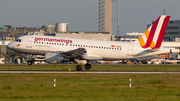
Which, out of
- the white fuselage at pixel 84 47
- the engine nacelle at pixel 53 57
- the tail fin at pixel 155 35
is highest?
the tail fin at pixel 155 35

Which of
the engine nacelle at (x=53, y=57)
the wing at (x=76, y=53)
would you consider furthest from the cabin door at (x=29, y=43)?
the wing at (x=76, y=53)

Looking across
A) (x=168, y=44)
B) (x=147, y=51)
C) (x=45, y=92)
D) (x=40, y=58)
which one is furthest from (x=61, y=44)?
(x=168, y=44)

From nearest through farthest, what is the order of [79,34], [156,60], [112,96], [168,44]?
[112,96]
[156,60]
[168,44]
[79,34]

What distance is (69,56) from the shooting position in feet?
162

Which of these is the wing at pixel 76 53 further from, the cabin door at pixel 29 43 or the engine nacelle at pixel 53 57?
the cabin door at pixel 29 43

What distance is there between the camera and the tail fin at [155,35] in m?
52.7

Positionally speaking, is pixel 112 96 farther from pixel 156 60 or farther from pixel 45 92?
pixel 156 60

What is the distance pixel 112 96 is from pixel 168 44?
473 feet

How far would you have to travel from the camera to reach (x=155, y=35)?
53.0 meters

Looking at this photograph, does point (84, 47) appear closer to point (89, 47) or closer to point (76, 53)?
point (89, 47)

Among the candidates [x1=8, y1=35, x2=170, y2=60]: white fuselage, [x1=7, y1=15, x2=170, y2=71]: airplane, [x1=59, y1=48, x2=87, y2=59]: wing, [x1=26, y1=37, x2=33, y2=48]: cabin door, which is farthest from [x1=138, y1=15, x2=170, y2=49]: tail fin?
[x1=26, y1=37, x2=33, y2=48]: cabin door

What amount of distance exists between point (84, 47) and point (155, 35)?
43.1 ft

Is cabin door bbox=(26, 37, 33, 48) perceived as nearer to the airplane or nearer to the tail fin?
the airplane

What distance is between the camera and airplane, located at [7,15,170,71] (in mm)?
50375
